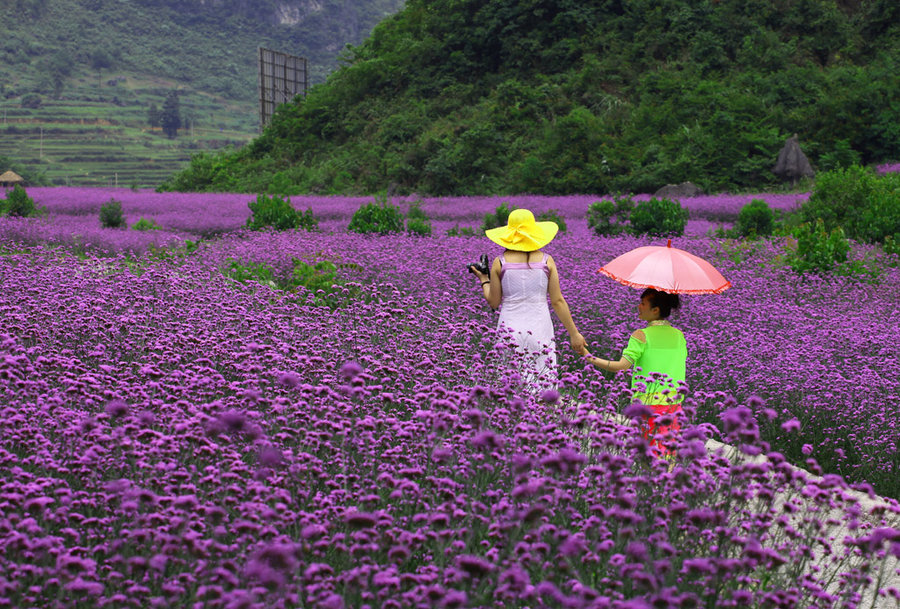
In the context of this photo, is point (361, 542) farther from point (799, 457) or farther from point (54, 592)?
point (799, 457)

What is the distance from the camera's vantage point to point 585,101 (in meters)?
32.9

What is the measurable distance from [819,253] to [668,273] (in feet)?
20.5

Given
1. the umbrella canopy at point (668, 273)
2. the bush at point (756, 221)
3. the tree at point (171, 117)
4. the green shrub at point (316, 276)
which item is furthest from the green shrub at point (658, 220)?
the tree at point (171, 117)

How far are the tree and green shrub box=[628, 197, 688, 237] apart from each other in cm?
9097

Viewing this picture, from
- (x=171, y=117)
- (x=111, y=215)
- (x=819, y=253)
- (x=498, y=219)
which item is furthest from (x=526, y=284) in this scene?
(x=171, y=117)

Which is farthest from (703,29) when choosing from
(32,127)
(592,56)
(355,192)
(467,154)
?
(32,127)

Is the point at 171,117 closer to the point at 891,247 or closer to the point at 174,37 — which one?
the point at 174,37

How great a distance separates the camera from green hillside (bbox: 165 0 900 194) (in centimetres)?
2667

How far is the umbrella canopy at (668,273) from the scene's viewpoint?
494 cm

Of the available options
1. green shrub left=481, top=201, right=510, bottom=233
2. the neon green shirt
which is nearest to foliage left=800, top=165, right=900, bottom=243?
green shrub left=481, top=201, right=510, bottom=233

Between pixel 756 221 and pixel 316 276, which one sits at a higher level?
pixel 756 221

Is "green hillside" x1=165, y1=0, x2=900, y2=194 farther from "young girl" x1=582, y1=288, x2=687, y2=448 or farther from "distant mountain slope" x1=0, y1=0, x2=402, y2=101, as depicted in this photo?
"distant mountain slope" x1=0, y1=0, x2=402, y2=101

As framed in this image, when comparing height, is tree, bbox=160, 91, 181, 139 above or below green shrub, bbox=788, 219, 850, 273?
above

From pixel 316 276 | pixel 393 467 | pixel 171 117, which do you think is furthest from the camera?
pixel 171 117
